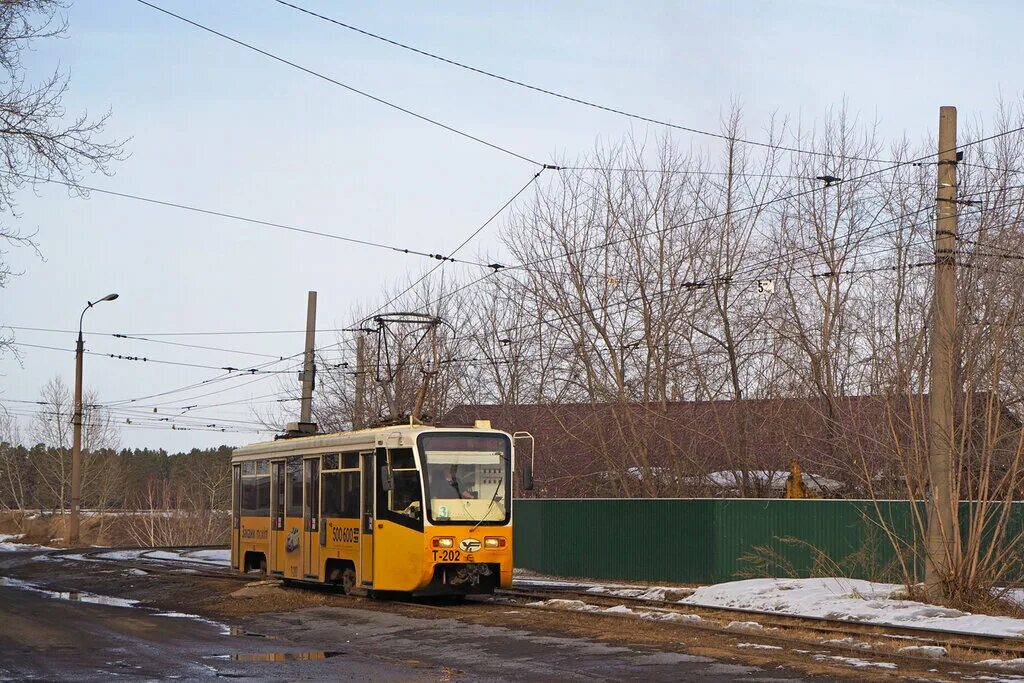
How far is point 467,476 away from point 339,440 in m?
2.85

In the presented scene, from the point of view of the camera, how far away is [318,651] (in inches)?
583

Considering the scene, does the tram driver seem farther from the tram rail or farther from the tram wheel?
the tram wheel

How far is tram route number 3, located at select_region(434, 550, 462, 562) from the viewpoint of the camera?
19.9 m

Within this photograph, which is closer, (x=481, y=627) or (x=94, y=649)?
(x=94, y=649)

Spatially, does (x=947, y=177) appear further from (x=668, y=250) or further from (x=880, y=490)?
(x=668, y=250)

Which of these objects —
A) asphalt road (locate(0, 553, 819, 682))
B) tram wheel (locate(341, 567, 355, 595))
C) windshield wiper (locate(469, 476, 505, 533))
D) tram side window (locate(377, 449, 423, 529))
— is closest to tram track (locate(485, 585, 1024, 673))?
windshield wiper (locate(469, 476, 505, 533))

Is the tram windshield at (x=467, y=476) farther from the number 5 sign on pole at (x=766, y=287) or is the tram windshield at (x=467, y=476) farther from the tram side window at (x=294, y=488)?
the number 5 sign on pole at (x=766, y=287)

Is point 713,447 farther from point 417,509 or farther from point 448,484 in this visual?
point 417,509

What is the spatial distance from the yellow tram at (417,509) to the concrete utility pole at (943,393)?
618 centimetres

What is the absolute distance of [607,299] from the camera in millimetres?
32500

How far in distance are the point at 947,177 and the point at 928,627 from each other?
6.75 metres

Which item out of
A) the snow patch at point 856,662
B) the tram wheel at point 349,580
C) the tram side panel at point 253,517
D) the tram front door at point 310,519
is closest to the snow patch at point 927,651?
the snow patch at point 856,662

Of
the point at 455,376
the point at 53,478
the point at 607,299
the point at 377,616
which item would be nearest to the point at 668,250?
the point at 607,299

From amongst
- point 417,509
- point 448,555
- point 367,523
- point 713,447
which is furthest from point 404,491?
point 713,447
